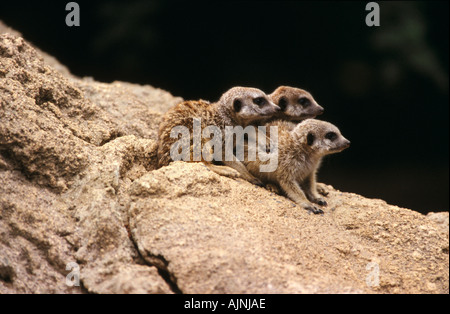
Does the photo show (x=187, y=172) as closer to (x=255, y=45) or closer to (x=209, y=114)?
(x=209, y=114)

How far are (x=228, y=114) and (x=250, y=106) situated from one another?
0.15 m

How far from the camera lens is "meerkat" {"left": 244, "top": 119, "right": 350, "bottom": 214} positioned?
277 cm

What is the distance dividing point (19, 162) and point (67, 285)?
2.08 feet

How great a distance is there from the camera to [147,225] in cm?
190

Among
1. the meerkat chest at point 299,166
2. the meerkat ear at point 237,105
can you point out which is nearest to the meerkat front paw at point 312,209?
the meerkat chest at point 299,166

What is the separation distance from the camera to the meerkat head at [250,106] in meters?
2.92

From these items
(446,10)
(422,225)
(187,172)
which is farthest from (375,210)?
(446,10)

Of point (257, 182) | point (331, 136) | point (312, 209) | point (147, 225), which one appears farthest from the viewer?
point (331, 136)

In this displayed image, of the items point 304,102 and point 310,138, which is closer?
point 310,138

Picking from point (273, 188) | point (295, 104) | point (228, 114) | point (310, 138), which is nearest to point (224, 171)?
point (273, 188)

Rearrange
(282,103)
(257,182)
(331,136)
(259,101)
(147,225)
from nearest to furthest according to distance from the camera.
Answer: (147,225), (257,182), (331,136), (259,101), (282,103)

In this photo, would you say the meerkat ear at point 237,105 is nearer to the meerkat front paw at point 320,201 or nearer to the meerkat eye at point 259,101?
the meerkat eye at point 259,101

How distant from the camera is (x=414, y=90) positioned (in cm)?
430

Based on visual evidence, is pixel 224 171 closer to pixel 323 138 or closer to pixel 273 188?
pixel 273 188
